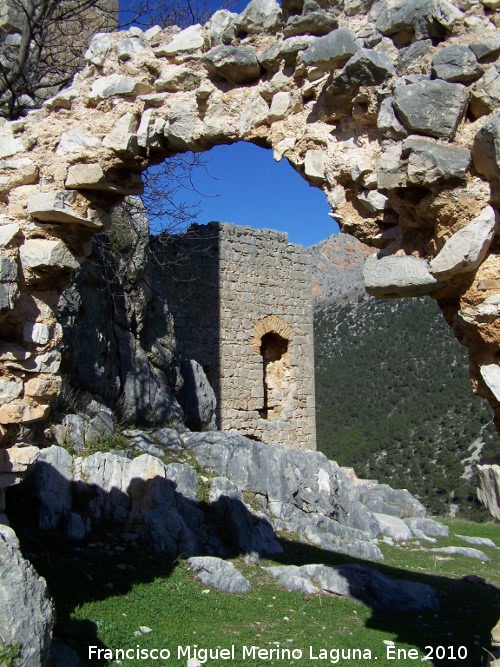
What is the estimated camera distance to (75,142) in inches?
194

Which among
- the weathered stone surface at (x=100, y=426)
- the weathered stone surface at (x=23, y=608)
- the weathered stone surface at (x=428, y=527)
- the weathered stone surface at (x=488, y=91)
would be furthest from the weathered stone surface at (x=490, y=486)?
the weathered stone surface at (x=428, y=527)

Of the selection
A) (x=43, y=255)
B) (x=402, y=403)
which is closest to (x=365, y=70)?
(x=43, y=255)

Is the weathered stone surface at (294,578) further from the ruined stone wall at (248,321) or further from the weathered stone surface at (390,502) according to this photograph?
the ruined stone wall at (248,321)

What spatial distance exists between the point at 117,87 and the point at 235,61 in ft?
3.00

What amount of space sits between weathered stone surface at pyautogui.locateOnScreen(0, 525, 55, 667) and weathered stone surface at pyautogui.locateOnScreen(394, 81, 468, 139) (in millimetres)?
3446

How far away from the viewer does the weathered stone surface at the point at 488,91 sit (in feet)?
12.2

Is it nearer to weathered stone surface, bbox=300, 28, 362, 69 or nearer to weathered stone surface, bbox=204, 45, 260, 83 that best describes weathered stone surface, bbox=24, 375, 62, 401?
weathered stone surface, bbox=204, 45, 260, 83

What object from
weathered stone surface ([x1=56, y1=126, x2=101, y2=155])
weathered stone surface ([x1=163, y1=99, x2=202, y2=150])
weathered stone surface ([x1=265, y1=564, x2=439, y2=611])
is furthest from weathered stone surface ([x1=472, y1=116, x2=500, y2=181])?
weathered stone surface ([x1=265, y1=564, x2=439, y2=611])

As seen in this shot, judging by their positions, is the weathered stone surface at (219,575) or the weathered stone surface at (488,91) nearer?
the weathered stone surface at (488,91)

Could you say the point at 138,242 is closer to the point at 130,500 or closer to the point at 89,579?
the point at 130,500

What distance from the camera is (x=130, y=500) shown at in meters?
7.27

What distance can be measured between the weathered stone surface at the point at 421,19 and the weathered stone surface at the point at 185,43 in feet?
4.37

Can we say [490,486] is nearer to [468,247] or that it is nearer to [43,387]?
[468,247]

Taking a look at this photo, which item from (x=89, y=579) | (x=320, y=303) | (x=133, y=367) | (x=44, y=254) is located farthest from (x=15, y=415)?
(x=320, y=303)
